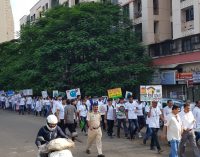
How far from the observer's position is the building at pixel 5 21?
109125 millimetres

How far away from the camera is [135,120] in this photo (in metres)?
18.3

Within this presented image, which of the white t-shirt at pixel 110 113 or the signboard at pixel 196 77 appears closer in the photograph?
the white t-shirt at pixel 110 113

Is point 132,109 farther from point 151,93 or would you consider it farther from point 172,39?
point 172,39

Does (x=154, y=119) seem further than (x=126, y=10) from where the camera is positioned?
No

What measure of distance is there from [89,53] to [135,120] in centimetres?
Answer: 1749

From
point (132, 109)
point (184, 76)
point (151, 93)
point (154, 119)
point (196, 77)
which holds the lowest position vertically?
point (154, 119)

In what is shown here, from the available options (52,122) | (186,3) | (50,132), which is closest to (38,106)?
(186,3)

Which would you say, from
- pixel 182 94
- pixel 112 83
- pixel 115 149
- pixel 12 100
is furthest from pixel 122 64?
pixel 115 149

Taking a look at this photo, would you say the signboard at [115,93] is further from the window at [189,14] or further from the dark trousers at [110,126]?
the window at [189,14]

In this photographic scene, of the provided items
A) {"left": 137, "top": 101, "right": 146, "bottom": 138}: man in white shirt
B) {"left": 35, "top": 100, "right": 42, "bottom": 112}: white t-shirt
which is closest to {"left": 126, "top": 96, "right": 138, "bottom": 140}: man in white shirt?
{"left": 137, "top": 101, "right": 146, "bottom": 138}: man in white shirt

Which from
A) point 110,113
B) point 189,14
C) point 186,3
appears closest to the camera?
point 110,113

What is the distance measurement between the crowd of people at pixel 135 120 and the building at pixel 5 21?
296ft

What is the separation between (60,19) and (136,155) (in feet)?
81.7

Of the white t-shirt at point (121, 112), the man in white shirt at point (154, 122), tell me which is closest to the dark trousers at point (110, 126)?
the white t-shirt at point (121, 112)
